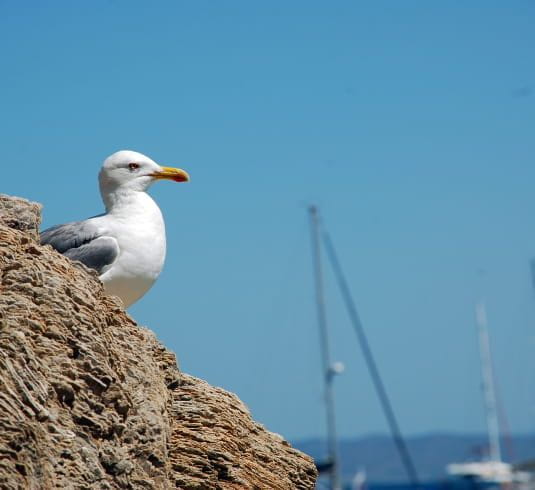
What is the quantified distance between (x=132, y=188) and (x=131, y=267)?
0.77 metres

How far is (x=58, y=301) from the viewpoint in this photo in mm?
6484

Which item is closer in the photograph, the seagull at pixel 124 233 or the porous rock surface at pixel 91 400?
the porous rock surface at pixel 91 400

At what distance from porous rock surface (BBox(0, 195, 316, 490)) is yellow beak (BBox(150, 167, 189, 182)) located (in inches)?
123

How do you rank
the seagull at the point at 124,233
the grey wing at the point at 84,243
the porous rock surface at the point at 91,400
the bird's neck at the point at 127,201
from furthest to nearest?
A: the bird's neck at the point at 127,201, the seagull at the point at 124,233, the grey wing at the point at 84,243, the porous rock surface at the point at 91,400

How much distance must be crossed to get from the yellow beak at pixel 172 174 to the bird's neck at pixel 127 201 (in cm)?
26

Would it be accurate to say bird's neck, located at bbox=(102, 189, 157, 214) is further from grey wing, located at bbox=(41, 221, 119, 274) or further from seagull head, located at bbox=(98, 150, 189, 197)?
grey wing, located at bbox=(41, 221, 119, 274)

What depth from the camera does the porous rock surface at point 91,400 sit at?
19.8 feet

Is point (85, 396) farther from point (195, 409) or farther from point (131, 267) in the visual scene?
point (131, 267)

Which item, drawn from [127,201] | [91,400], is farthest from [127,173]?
[91,400]

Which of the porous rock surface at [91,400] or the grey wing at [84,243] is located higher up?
the grey wing at [84,243]

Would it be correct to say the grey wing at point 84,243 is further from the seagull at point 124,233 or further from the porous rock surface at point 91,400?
the porous rock surface at point 91,400

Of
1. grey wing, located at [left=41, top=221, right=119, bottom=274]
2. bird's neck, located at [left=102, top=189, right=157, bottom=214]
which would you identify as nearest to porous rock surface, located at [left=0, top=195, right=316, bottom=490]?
grey wing, located at [left=41, top=221, right=119, bottom=274]

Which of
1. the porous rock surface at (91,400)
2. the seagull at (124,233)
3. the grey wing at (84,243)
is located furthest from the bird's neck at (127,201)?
the porous rock surface at (91,400)

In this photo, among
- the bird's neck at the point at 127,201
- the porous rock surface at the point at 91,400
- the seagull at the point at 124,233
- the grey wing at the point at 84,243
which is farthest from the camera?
the bird's neck at the point at 127,201
